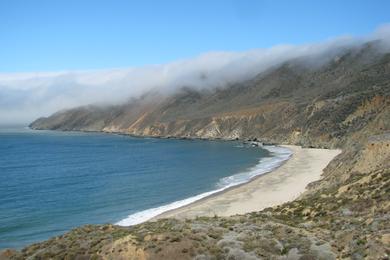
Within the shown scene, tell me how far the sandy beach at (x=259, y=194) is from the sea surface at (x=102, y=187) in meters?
2.60

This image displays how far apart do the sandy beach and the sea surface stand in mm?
2603

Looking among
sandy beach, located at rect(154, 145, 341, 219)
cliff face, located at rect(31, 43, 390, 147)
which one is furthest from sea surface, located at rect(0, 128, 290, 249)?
cliff face, located at rect(31, 43, 390, 147)

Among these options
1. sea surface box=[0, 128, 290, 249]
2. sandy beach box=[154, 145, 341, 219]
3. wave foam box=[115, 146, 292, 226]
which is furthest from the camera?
sandy beach box=[154, 145, 341, 219]

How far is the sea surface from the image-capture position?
1778 inches

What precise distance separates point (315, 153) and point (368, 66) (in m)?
82.2

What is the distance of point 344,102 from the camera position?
424 feet

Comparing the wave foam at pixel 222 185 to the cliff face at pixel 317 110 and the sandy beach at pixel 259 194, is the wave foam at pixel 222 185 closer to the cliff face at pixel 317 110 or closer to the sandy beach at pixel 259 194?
the sandy beach at pixel 259 194

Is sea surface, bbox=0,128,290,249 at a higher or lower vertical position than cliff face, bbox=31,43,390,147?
lower

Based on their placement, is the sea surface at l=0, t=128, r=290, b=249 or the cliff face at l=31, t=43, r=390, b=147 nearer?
the sea surface at l=0, t=128, r=290, b=249

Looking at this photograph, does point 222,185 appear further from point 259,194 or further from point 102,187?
point 102,187

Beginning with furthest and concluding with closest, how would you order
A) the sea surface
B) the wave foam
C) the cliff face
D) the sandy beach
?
the cliff face
the sandy beach
the sea surface
the wave foam

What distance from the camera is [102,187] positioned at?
6519cm

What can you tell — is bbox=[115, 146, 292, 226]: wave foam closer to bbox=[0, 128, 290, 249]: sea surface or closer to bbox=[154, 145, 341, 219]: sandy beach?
bbox=[0, 128, 290, 249]: sea surface

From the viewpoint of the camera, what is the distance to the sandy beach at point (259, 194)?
151 ft
